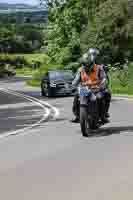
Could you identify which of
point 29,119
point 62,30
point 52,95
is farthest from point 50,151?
point 62,30

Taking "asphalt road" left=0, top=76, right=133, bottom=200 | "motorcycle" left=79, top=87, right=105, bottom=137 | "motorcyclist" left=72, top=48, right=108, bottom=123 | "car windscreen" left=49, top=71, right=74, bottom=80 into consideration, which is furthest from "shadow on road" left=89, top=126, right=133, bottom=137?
"car windscreen" left=49, top=71, right=74, bottom=80

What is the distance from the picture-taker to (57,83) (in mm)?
36969

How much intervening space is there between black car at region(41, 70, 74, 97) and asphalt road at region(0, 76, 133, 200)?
1888 centimetres

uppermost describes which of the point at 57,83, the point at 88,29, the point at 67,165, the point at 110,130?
the point at 67,165

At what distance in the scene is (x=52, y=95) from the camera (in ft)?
121

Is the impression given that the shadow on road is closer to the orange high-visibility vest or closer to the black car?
the orange high-visibility vest

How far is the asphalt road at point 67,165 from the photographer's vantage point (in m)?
8.91

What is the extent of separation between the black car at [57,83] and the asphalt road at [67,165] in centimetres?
1888

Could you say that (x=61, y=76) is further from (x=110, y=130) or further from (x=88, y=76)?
(x=88, y=76)

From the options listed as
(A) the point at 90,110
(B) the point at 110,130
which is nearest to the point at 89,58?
(A) the point at 90,110

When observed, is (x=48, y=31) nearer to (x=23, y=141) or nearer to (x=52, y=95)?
(x=52, y=95)

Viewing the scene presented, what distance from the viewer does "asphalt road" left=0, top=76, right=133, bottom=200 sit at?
351 inches

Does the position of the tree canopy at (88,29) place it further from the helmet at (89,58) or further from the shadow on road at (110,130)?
the helmet at (89,58)

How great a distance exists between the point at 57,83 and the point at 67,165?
25.9 m
